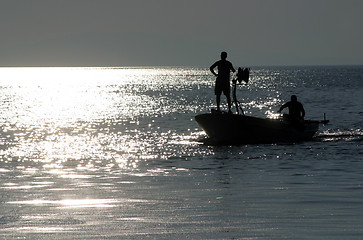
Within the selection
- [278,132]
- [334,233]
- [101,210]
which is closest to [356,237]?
[334,233]

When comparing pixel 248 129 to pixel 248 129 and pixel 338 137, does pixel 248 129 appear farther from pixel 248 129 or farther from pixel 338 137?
pixel 338 137

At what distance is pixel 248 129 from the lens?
25.9m

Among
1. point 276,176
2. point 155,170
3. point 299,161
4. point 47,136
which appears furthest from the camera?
point 47,136

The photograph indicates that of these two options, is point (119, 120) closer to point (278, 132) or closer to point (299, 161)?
point (278, 132)

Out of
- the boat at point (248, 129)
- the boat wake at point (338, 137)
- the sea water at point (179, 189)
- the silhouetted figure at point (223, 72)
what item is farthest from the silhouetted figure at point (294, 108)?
the silhouetted figure at point (223, 72)

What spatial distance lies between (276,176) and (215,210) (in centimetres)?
481

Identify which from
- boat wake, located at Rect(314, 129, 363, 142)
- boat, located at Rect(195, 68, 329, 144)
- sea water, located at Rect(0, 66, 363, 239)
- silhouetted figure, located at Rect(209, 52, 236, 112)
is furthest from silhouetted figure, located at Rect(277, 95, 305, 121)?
silhouetted figure, located at Rect(209, 52, 236, 112)

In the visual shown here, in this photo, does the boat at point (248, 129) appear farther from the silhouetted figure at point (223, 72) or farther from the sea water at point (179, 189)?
the silhouetted figure at point (223, 72)

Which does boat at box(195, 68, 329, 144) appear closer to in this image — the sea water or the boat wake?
the sea water

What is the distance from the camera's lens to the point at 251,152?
22703mm

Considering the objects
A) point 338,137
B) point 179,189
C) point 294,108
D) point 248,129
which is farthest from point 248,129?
point 179,189

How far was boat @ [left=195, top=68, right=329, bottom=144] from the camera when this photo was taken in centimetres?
2544

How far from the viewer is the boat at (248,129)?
25.4 metres

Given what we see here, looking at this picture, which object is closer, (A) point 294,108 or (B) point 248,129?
Result: (B) point 248,129
